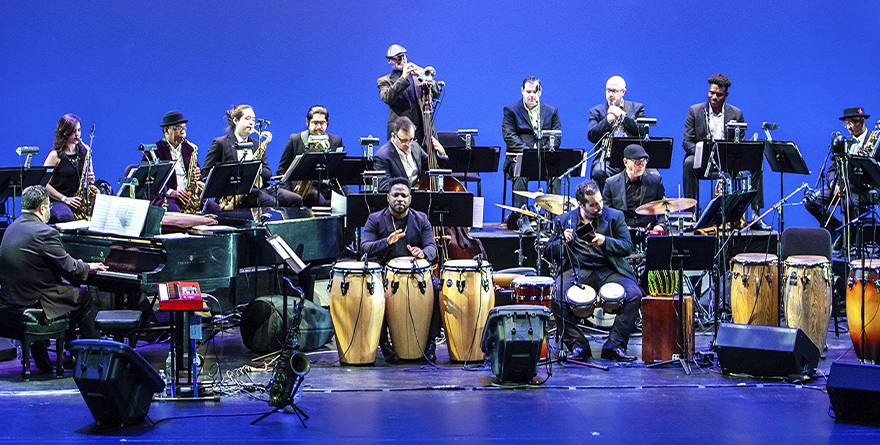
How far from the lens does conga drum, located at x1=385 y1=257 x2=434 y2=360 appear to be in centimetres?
743

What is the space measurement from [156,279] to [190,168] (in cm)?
220

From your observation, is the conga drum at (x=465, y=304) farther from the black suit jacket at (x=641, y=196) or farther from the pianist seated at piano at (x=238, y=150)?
the black suit jacket at (x=641, y=196)

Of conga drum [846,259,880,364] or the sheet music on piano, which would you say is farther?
conga drum [846,259,880,364]

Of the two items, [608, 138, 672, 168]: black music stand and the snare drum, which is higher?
[608, 138, 672, 168]: black music stand

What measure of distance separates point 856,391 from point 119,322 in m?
4.53

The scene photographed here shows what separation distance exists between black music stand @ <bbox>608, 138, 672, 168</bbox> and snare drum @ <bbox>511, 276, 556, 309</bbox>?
2.40m

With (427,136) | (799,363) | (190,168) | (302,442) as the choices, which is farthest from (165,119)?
(799,363)

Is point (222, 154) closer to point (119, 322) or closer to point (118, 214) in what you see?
point (118, 214)

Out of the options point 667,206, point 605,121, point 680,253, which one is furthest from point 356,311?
point 605,121

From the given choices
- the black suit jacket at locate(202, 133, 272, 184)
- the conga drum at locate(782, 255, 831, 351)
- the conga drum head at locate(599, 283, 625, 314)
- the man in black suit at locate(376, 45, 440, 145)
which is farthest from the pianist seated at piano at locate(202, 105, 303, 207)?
the conga drum at locate(782, 255, 831, 351)

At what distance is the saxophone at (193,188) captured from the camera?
8.63 metres

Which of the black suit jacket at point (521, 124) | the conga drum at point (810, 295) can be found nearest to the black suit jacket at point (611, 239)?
the conga drum at point (810, 295)

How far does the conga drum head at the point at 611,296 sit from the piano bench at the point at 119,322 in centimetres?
326

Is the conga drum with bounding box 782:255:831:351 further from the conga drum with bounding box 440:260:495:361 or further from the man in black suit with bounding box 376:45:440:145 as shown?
the man in black suit with bounding box 376:45:440:145
